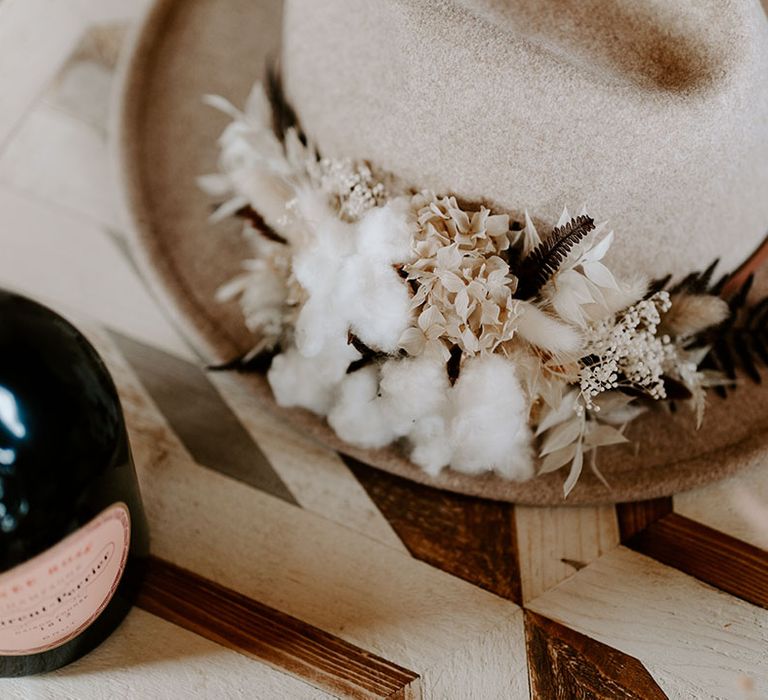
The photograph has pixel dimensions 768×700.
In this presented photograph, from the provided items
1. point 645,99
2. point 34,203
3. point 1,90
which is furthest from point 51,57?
point 645,99

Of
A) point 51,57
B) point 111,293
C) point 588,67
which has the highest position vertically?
point 588,67

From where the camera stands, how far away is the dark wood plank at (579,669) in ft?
2.05

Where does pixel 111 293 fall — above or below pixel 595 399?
below

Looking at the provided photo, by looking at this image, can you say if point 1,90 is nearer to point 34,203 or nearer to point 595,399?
point 34,203

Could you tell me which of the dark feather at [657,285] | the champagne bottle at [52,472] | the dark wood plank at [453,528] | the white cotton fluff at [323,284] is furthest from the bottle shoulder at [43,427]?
the dark feather at [657,285]

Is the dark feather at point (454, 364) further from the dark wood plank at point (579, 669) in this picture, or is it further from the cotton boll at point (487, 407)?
the dark wood plank at point (579, 669)

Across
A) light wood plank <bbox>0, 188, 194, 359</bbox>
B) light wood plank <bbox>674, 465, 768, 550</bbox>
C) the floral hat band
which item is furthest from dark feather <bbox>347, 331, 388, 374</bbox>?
light wood plank <bbox>674, 465, 768, 550</bbox>

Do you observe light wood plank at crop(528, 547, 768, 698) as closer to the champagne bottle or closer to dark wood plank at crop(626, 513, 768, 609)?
dark wood plank at crop(626, 513, 768, 609)

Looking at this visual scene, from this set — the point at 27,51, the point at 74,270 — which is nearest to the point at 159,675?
the point at 74,270

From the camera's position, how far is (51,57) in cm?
87

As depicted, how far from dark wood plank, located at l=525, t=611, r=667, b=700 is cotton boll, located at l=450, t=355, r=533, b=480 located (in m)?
0.17

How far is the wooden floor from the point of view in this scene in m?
0.63

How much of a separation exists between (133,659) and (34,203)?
1.64 ft

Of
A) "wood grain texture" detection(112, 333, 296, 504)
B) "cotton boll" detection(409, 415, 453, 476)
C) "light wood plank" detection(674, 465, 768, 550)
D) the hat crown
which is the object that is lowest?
"wood grain texture" detection(112, 333, 296, 504)
